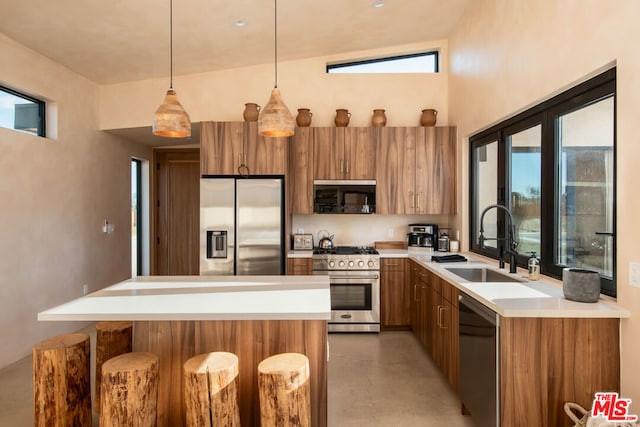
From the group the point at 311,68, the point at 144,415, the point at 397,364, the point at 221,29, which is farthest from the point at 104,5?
the point at 397,364

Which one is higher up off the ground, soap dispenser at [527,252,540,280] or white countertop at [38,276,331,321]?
soap dispenser at [527,252,540,280]

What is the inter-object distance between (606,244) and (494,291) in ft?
2.22

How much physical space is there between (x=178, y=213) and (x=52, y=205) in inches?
83.1

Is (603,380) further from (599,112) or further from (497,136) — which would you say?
(497,136)

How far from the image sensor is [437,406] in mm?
2588

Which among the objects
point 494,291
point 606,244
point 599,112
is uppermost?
point 599,112

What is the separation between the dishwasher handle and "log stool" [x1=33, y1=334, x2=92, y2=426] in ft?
7.40

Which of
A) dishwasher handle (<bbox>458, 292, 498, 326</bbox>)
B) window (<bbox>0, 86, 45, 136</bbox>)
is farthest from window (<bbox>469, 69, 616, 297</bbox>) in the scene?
window (<bbox>0, 86, 45, 136</bbox>)

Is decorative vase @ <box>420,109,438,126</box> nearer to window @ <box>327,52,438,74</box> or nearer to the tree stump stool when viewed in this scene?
window @ <box>327,52,438,74</box>

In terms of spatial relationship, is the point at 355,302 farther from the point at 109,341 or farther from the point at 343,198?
the point at 109,341

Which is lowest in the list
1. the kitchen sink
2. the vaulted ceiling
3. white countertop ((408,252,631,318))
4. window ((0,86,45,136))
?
the kitchen sink

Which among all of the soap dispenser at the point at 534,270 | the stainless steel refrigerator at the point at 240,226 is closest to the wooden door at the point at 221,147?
the stainless steel refrigerator at the point at 240,226

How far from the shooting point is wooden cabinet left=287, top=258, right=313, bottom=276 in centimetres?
414

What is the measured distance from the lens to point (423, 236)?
4434mm
